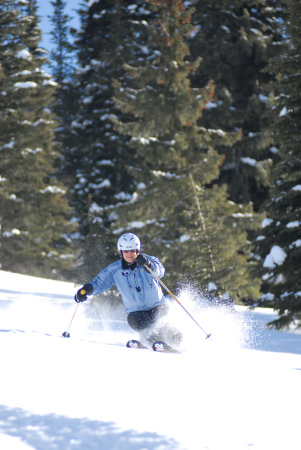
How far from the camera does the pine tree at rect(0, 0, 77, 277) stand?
2766cm

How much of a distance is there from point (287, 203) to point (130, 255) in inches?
189

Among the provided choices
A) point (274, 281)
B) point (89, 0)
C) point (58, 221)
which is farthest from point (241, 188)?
point (89, 0)

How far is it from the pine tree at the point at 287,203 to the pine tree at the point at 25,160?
18.8 meters

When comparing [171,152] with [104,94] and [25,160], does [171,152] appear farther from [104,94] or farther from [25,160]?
[104,94]

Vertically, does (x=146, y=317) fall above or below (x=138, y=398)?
below

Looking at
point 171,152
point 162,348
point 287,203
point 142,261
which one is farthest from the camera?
point 171,152

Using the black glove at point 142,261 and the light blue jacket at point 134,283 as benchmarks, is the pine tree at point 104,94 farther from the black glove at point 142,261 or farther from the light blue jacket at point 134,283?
the black glove at point 142,261

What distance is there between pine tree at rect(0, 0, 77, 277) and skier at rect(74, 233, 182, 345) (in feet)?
67.4

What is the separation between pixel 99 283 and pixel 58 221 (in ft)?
70.7

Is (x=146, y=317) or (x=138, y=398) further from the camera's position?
(x=146, y=317)

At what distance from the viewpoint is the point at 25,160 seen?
27734 millimetres

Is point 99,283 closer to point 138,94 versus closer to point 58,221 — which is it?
point 138,94

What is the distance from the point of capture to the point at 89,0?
3328 cm

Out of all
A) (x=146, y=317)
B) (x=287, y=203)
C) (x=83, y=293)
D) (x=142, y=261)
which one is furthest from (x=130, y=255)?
(x=287, y=203)
